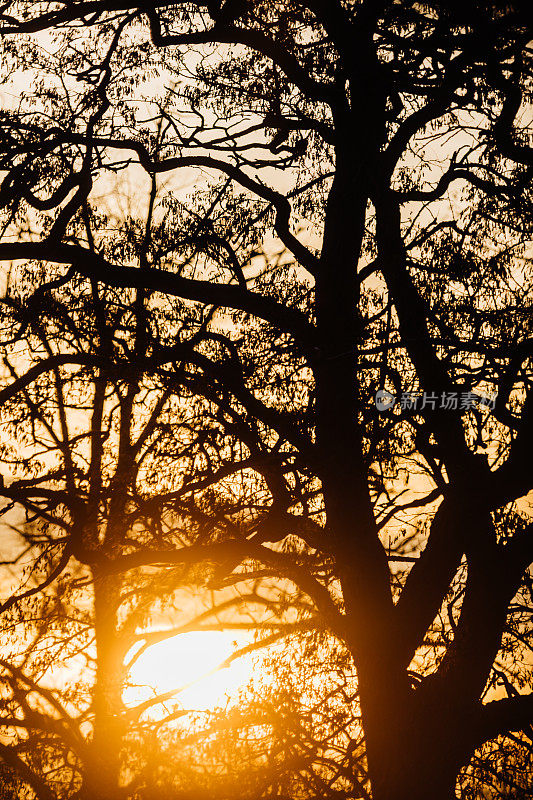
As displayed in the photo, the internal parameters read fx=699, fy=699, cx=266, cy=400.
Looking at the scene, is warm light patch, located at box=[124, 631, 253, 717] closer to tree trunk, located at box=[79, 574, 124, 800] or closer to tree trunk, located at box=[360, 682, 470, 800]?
tree trunk, located at box=[79, 574, 124, 800]

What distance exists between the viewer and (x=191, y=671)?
8500 millimetres

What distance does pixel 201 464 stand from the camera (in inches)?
221

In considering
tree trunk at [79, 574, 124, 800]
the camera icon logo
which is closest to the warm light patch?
tree trunk at [79, 574, 124, 800]

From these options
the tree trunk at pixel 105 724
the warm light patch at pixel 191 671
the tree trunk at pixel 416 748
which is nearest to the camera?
the tree trunk at pixel 416 748

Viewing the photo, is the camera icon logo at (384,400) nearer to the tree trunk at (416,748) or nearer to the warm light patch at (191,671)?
the tree trunk at (416,748)

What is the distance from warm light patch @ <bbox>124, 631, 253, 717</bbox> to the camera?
7.61 m

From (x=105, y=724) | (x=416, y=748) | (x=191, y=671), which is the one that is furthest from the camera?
(x=191, y=671)

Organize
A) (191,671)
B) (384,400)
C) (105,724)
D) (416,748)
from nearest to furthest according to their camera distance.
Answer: (416,748) < (384,400) < (105,724) < (191,671)

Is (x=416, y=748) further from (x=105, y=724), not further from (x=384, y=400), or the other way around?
(x=105, y=724)

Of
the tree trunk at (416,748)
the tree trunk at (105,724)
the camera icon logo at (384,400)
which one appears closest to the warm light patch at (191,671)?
the tree trunk at (105,724)

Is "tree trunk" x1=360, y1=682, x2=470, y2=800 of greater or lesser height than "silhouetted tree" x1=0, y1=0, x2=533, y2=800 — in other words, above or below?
below

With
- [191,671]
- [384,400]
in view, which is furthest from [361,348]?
[191,671]

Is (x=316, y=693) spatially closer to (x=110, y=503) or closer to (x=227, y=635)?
(x=227, y=635)

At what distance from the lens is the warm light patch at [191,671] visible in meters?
7.61
